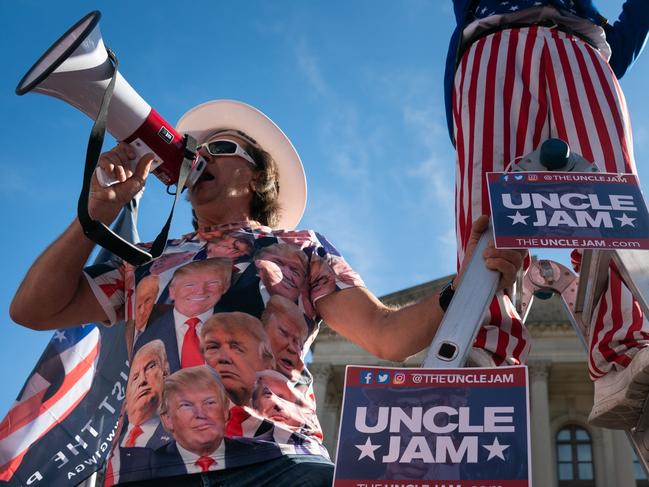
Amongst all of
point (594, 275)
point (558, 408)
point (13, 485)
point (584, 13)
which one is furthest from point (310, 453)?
point (558, 408)

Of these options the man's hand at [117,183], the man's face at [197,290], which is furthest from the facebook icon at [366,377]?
the man's hand at [117,183]

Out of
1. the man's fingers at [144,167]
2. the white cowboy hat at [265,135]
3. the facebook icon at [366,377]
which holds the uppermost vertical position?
the white cowboy hat at [265,135]

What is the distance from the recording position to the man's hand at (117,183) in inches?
92.9

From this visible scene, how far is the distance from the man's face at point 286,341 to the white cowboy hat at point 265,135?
2.92ft

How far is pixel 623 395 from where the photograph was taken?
6.58 feet

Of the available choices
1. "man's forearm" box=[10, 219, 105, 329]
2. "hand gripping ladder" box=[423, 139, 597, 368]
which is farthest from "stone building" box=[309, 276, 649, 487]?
"hand gripping ladder" box=[423, 139, 597, 368]

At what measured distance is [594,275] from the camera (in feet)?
7.24

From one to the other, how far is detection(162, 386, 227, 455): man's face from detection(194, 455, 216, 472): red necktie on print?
0.05 ft

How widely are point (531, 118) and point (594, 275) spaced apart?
2.23 feet

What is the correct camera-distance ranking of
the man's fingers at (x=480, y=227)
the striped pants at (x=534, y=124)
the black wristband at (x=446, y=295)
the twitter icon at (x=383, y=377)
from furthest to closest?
the striped pants at (x=534, y=124)
the black wristband at (x=446, y=295)
the man's fingers at (x=480, y=227)
the twitter icon at (x=383, y=377)

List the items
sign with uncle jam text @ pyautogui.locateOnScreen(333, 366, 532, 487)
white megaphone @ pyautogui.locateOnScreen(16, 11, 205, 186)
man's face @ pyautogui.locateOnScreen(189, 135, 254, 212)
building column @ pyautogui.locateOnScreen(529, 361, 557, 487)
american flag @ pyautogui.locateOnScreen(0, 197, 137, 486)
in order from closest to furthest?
sign with uncle jam text @ pyautogui.locateOnScreen(333, 366, 532, 487) < white megaphone @ pyautogui.locateOnScreen(16, 11, 205, 186) < man's face @ pyautogui.locateOnScreen(189, 135, 254, 212) < american flag @ pyautogui.locateOnScreen(0, 197, 137, 486) < building column @ pyautogui.locateOnScreen(529, 361, 557, 487)

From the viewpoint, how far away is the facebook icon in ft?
4.85

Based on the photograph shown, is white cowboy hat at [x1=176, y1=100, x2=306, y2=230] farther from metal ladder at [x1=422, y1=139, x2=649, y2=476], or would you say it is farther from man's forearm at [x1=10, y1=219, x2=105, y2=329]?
metal ladder at [x1=422, y1=139, x2=649, y2=476]

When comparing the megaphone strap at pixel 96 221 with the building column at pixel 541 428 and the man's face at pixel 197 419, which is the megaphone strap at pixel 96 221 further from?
the building column at pixel 541 428
